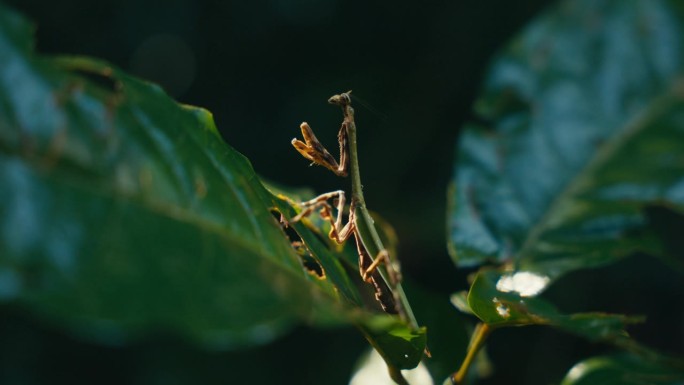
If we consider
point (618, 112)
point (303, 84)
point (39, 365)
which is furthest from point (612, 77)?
point (303, 84)

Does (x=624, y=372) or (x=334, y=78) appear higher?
(x=624, y=372)

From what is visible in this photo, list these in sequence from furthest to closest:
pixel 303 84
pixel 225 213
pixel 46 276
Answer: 1. pixel 303 84
2. pixel 225 213
3. pixel 46 276

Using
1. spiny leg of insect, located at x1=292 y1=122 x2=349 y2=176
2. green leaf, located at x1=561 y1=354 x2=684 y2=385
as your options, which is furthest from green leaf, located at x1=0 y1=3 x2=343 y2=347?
spiny leg of insect, located at x1=292 y1=122 x2=349 y2=176

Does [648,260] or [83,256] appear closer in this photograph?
[83,256]

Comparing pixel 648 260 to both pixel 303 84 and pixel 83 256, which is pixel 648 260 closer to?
pixel 303 84

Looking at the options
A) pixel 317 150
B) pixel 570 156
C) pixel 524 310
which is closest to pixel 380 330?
pixel 524 310

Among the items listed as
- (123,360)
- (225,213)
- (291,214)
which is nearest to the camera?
(225,213)

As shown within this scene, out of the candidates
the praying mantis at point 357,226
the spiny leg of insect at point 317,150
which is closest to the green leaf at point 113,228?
the praying mantis at point 357,226

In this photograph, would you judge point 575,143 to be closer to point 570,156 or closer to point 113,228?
point 570,156
